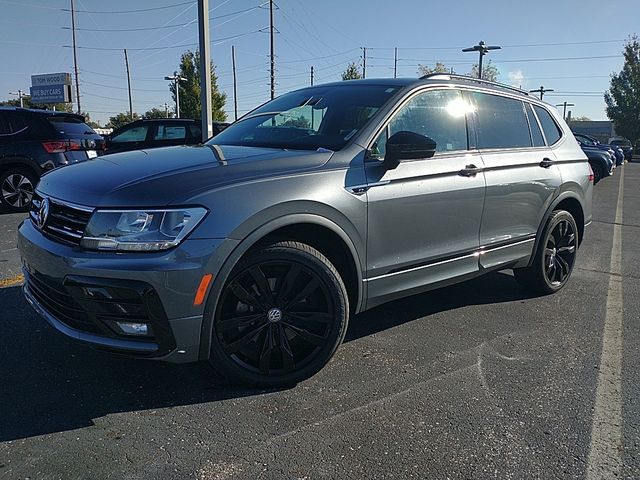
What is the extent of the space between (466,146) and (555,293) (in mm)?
1935

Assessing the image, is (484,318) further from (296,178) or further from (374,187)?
Result: (296,178)

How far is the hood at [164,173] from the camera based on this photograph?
8.41 feet

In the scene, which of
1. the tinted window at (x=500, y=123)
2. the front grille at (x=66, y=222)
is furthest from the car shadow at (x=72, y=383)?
the tinted window at (x=500, y=123)

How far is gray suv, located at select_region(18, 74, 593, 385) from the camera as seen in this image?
2.52 meters

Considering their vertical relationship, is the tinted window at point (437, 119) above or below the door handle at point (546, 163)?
above

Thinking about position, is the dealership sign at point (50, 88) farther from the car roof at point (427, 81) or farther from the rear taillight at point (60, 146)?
the car roof at point (427, 81)

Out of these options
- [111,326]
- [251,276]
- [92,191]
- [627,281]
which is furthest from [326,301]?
[627,281]

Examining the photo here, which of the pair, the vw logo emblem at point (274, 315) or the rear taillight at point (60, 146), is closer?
the vw logo emblem at point (274, 315)

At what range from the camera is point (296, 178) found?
9.52 feet

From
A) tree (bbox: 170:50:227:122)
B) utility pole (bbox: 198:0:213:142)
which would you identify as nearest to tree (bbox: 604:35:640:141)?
tree (bbox: 170:50:227:122)

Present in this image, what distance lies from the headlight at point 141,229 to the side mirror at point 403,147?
1298 mm

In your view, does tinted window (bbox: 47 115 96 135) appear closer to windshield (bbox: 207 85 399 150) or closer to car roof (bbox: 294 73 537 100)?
windshield (bbox: 207 85 399 150)

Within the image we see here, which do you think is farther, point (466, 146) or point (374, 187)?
point (466, 146)

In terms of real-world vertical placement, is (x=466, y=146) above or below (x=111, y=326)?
above
